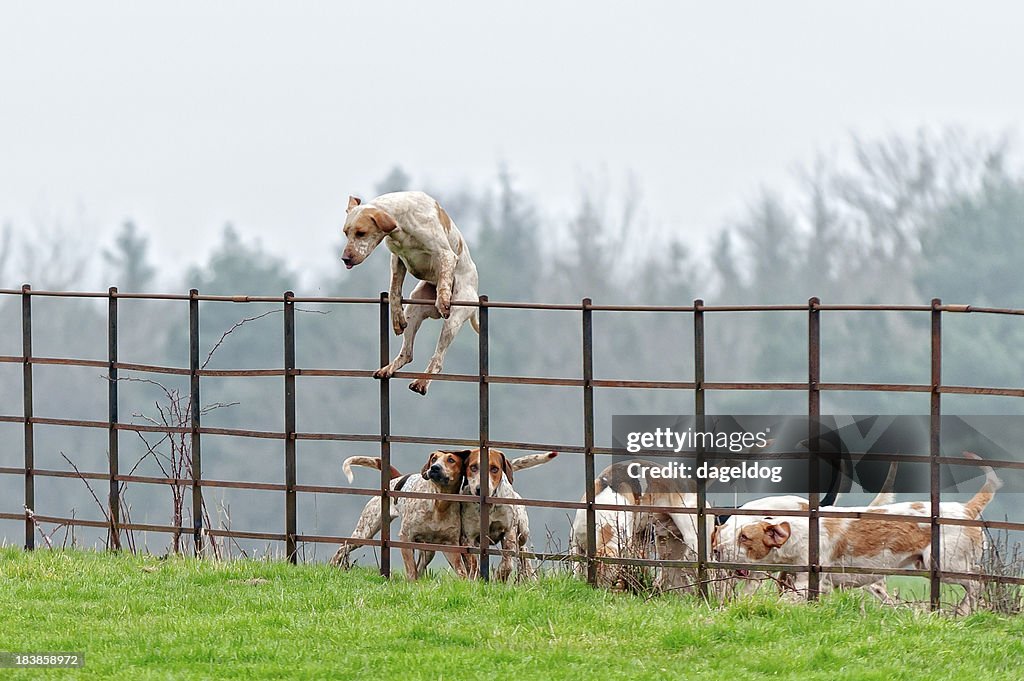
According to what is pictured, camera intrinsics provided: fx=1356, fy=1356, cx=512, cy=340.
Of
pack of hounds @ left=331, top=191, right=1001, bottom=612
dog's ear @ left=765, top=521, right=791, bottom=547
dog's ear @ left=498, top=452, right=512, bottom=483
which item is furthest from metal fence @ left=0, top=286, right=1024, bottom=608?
dog's ear @ left=765, top=521, right=791, bottom=547

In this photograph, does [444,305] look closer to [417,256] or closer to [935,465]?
[417,256]

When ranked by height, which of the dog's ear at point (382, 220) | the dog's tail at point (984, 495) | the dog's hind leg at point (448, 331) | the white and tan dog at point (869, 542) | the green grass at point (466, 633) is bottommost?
the green grass at point (466, 633)

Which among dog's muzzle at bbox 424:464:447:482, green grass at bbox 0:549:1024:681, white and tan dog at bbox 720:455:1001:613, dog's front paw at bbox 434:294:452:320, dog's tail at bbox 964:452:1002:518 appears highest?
dog's front paw at bbox 434:294:452:320

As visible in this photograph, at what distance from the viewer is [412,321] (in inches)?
332

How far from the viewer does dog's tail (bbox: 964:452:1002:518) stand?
7898 mm

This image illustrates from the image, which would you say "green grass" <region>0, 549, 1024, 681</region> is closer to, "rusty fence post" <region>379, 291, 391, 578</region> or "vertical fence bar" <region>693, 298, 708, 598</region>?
"vertical fence bar" <region>693, 298, 708, 598</region>

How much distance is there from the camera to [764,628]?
6934 millimetres

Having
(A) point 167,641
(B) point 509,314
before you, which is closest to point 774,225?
(B) point 509,314

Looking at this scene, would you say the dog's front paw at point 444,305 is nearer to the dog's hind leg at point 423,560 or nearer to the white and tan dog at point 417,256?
the white and tan dog at point 417,256

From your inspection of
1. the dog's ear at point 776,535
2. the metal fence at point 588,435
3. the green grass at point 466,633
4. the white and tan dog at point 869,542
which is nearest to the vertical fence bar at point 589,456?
the metal fence at point 588,435

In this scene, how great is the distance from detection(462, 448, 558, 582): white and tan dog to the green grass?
0.48 meters

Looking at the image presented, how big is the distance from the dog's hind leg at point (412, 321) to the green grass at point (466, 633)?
131 cm

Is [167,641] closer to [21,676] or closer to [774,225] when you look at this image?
[21,676]

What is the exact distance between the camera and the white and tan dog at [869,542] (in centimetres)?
806
